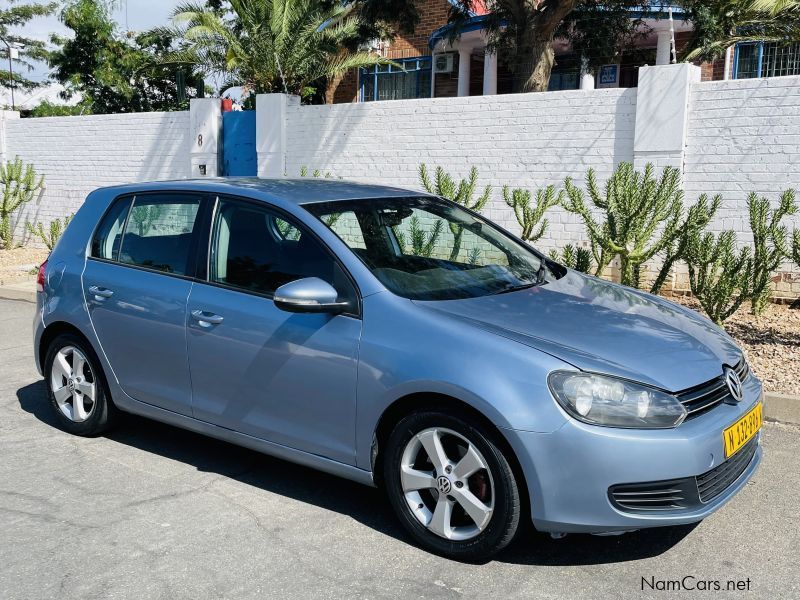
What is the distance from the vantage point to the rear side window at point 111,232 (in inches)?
203

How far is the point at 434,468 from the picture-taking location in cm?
368

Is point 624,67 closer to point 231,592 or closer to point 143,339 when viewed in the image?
point 143,339

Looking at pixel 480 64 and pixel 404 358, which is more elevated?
pixel 480 64

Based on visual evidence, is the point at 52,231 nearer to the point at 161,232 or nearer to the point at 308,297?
the point at 161,232

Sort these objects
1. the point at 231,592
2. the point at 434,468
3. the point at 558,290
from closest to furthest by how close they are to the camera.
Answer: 1. the point at 231,592
2. the point at 434,468
3. the point at 558,290

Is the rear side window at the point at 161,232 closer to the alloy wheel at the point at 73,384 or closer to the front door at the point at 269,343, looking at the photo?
the front door at the point at 269,343

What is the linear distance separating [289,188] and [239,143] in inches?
361

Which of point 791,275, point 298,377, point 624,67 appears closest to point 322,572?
point 298,377

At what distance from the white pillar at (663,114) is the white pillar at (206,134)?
276 inches

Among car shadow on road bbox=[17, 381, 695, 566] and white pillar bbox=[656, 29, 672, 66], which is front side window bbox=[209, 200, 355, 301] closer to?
car shadow on road bbox=[17, 381, 695, 566]

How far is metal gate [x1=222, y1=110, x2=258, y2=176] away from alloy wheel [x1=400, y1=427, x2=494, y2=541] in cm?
1026

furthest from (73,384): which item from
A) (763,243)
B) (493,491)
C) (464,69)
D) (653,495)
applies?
(464,69)

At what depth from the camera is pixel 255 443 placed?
4.29m

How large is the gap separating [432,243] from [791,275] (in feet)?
18.4
